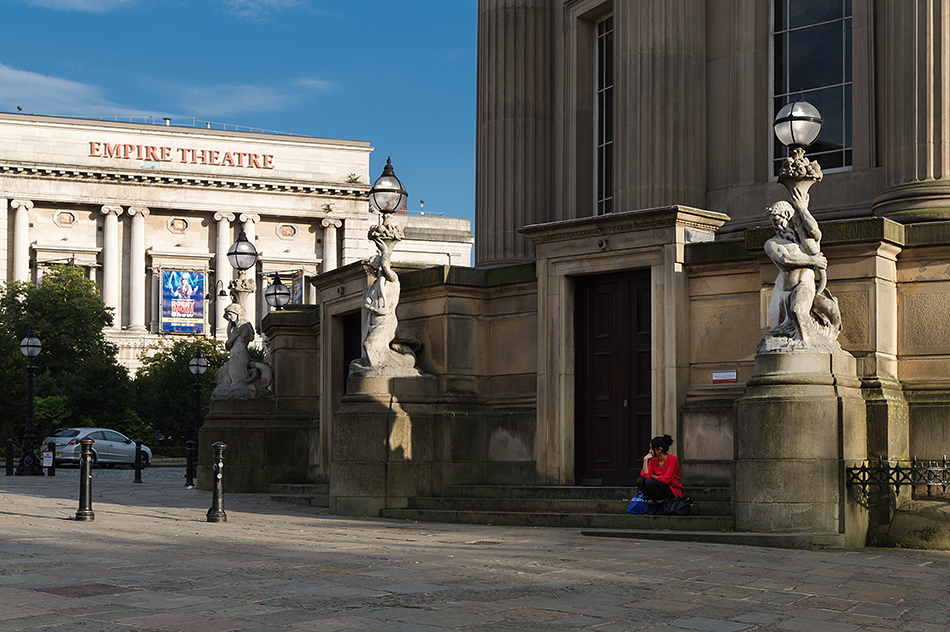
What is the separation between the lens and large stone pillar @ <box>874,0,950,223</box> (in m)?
16.2

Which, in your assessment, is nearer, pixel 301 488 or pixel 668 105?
pixel 668 105

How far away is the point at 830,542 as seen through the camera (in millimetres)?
12969

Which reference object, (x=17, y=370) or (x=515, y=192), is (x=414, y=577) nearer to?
(x=515, y=192)

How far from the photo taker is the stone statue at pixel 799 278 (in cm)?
1380

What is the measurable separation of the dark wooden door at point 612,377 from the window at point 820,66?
3.93 metres

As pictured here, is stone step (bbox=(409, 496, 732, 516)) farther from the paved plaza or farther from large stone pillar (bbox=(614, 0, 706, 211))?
large stone pillar (bbox=(614, 0, 706, 211))

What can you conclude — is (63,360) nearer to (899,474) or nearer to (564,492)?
(564,492)

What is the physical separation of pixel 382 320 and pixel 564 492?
3721mm

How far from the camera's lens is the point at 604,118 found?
72.6ft

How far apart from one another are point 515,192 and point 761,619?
14.8m

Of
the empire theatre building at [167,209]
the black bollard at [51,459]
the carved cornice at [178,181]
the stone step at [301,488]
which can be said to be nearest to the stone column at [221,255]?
the empire theatre building at [167,209]

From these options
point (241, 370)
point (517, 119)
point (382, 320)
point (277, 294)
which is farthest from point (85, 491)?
point (277, 294)

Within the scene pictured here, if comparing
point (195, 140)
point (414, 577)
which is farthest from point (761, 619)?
point (195, 140)

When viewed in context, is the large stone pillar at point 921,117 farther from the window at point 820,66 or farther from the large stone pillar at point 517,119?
the large stone pillar at point 517,119
